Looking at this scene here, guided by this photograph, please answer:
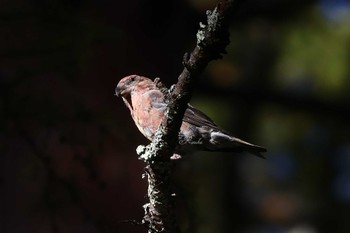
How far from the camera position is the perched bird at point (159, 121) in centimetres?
371

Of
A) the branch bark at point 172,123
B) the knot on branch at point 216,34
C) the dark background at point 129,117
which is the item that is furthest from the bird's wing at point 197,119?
the knot on branch at point 216,34

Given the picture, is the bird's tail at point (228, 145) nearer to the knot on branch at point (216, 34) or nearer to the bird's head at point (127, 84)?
the bird's head at point (127, 84)

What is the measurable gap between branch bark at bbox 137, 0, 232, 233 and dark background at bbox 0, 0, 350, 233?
0.12 meters

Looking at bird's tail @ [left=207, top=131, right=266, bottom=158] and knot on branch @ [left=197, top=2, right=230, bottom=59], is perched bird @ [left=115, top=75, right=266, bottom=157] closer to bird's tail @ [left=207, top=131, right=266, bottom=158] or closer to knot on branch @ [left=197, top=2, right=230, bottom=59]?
bird's tail @ [left=207, top=131, right=266, bottom=158]

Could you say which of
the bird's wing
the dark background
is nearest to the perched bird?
the bird's wing

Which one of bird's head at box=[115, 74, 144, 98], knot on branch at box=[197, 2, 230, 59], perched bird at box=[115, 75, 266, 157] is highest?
bird's head at box=[115, 74, 144, 98]

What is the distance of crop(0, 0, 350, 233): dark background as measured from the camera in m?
4.32

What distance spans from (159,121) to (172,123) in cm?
89

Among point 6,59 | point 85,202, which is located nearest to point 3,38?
point 6,59

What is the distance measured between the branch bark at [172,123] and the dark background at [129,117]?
12 centimetres

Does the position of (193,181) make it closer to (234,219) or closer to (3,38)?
(3,38)

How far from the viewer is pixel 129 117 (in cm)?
511

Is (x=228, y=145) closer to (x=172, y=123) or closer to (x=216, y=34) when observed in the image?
(x=172, y=123)

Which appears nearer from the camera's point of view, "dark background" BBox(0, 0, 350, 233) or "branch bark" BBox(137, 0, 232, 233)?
"branch bark" BBox(137, 0, 232, 233)
